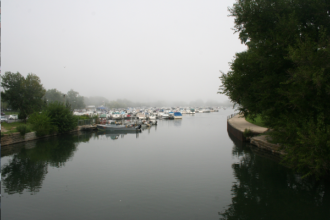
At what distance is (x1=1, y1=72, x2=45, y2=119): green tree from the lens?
49728 mm

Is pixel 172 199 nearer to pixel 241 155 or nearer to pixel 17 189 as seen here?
pixel 17 189

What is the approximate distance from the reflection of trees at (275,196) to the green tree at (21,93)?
4437 cm

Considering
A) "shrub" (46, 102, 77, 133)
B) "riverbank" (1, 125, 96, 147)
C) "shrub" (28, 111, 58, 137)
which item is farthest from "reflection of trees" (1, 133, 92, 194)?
"shrub" (46, 102, 77, 133)

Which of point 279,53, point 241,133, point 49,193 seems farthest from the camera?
point 241,133

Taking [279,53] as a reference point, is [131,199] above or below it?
below

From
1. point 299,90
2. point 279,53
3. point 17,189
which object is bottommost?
point 17,189

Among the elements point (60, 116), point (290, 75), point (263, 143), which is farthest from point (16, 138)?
point (290, 75)

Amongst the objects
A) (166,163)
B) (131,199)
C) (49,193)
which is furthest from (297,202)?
(49,193)

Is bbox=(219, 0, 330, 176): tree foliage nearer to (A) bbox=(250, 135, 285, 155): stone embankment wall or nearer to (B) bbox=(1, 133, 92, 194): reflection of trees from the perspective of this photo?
(A) bbox=(250, 135, 285, 155): stone embankment wall

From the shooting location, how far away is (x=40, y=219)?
1258cm

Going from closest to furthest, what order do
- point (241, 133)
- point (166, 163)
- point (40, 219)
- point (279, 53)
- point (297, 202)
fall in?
point (40, 219) → point (297, 202) → point (279, 53) → point (166, 163) → point (241, 133)

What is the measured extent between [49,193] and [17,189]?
8.79ft

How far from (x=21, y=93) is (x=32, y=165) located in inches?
1276

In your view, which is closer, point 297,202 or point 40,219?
point 40,219
